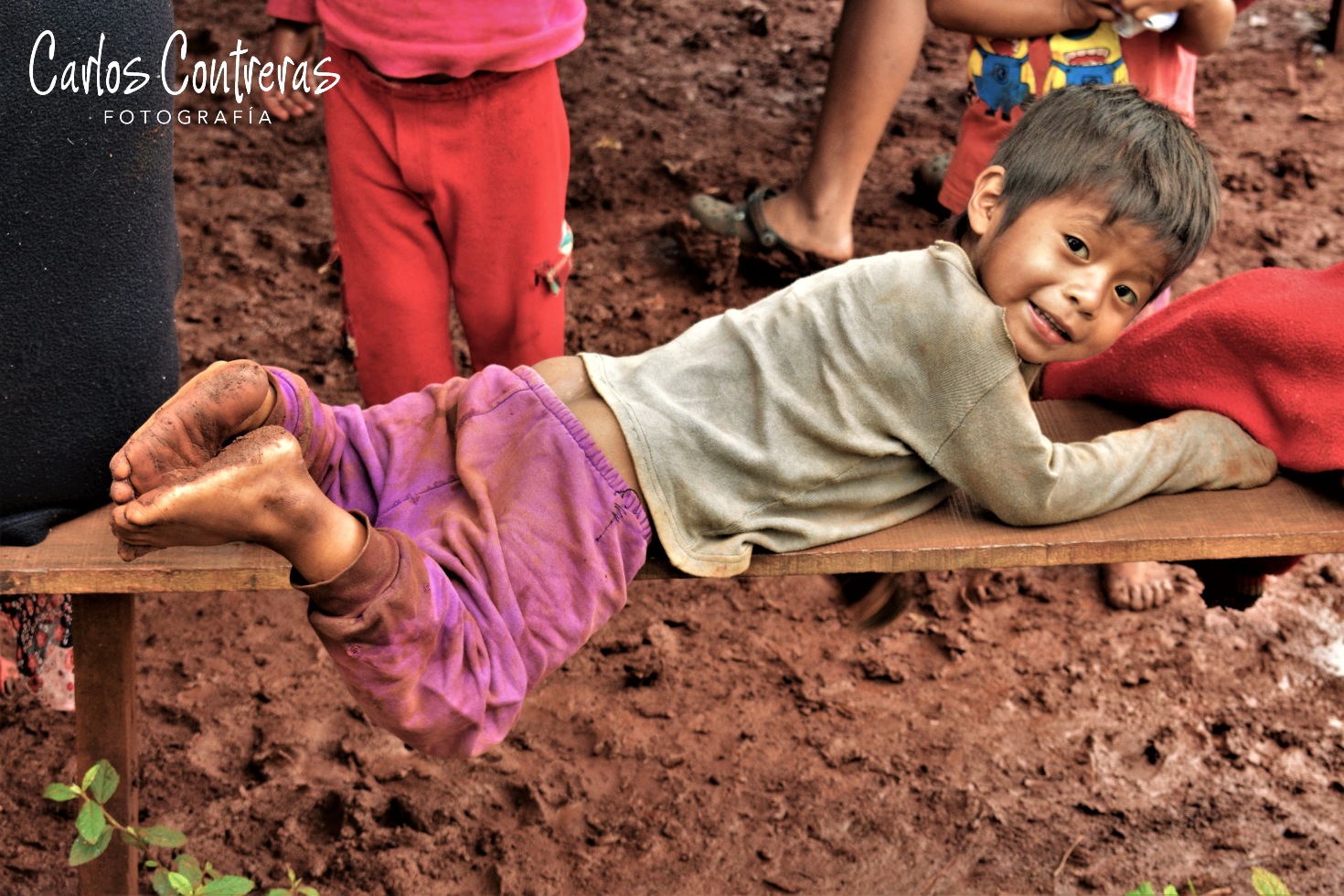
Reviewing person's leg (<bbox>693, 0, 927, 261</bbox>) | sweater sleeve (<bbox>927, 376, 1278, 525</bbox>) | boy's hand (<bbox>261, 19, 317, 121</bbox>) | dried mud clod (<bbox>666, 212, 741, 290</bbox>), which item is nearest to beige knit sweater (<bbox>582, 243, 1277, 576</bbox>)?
sweater sleeve (<bbox>927, 376, 1278, 525</bbox>)

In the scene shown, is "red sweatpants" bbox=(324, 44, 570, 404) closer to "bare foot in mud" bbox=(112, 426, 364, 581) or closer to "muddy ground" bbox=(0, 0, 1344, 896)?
"muddy ground" bbox=(0, 0, 1344, 896)

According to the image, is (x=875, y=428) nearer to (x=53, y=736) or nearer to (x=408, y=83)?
(x=408, y=83)

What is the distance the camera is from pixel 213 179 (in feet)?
14.5

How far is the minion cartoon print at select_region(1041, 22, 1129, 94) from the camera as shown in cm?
279

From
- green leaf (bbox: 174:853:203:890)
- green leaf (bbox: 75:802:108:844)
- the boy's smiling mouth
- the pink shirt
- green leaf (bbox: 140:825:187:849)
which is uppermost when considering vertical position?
the pink shirt

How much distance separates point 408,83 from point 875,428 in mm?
1135

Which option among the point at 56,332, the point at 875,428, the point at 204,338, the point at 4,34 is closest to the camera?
the point at 4,34

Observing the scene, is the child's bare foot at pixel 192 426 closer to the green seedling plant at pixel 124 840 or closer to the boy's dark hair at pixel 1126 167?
the green seedling plant at pixel 124 840

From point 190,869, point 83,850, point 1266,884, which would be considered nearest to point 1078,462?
point 1266,884

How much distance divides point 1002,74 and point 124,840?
223cm

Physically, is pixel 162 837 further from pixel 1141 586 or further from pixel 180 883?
pixel 1141 586

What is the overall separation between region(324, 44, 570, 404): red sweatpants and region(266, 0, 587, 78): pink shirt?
6 centimetres

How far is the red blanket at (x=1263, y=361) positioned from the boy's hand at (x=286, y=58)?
1746 mm

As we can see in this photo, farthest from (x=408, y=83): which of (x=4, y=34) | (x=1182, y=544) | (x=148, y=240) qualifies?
(x=1182, y=544)
